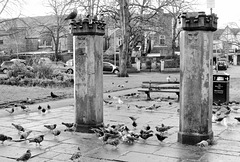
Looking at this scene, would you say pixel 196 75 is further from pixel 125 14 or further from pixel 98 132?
pixel 125 14

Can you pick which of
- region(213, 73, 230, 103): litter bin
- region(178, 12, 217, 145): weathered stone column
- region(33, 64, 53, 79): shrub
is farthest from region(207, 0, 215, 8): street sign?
region(33, 64, 53, 79): shrub

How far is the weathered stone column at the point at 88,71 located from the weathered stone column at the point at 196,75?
1989mm

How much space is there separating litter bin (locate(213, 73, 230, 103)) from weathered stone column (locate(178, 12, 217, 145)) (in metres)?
5.73

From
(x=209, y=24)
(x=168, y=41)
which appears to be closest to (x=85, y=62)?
(x=209, y=24)

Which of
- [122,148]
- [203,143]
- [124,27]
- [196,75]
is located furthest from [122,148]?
[124,27]

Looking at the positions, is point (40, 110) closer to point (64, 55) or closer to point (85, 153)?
point (85, 153)

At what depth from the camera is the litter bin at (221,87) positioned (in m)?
11.6

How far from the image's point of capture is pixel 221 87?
1168 centimetres

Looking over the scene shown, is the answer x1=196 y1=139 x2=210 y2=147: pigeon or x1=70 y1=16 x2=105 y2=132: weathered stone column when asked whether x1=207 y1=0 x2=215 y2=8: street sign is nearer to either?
x1=70 y1=16 x2=105 y2=132: weathered stone column

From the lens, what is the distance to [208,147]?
5.95 m

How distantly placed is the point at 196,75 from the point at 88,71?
243 cm

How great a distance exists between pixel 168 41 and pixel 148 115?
166ft

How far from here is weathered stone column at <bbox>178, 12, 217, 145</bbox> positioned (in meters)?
6.08

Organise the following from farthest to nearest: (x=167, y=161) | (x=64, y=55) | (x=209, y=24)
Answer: (x=64, y=55) < (x=209, y=24) < (x=167, y=161)
